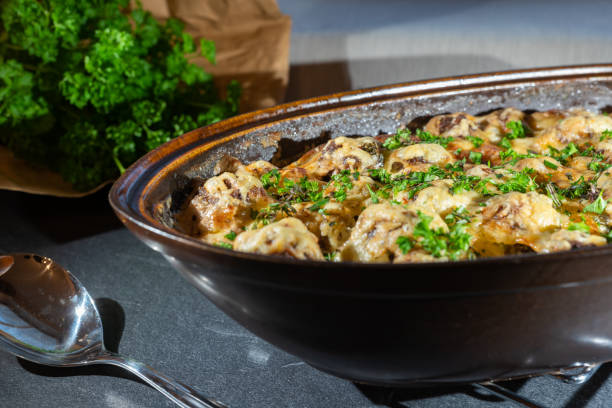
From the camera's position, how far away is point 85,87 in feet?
5.93

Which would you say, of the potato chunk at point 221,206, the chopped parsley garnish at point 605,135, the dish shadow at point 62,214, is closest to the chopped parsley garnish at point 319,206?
the potato chunk at point 221,206

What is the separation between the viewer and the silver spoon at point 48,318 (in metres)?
1.20

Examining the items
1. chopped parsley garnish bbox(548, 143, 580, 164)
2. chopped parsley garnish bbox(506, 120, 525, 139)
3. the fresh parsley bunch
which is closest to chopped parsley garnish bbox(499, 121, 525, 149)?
chopped parsley garnish bbox(506, 120, 525, 139)

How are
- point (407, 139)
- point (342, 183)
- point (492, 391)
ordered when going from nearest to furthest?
point (492, 391), point (342, 183), point (407, 139)

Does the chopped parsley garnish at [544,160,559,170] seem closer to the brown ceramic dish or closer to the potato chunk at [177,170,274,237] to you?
the brown ceramic dish

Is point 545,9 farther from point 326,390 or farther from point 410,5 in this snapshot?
point 326,390

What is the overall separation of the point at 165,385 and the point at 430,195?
598 mm

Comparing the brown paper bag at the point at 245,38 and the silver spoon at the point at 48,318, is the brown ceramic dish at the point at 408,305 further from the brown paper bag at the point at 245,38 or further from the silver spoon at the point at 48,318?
the brown paper bag at the point at 245,38

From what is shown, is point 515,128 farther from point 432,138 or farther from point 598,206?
point 598,206

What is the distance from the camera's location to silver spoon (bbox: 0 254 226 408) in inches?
47.2

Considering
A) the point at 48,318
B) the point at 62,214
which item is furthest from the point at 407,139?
the point at 62,214

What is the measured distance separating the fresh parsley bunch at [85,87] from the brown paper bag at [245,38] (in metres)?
0.42

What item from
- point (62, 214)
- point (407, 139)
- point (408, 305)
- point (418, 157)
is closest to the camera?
point (408, 305)

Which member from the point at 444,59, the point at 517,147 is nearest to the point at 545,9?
the point at 444,59
